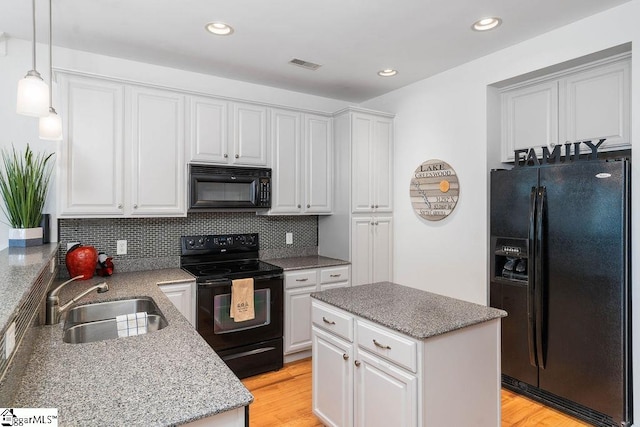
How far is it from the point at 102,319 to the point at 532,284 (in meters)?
2.84

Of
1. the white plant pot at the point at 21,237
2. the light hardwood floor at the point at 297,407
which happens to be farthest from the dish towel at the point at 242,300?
the white plant pot at the point at 21,237

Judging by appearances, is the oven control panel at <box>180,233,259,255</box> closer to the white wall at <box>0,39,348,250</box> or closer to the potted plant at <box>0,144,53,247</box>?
the white wall at <box>0,39,348,250</box>

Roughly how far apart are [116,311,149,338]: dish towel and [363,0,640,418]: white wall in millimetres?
2480

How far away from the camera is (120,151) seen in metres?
2.82

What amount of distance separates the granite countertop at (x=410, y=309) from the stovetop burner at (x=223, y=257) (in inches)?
39.2

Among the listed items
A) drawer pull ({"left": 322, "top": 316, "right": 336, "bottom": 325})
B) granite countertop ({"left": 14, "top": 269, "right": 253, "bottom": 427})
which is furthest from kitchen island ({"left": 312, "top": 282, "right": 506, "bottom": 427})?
granite countertop ({"left": 14, "top": 269, "right": 253, "bottom": 427})

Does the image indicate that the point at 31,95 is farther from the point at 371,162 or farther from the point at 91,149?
the point at 371,162

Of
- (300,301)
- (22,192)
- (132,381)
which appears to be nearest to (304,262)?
(300,301)

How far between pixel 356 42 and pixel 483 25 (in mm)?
874

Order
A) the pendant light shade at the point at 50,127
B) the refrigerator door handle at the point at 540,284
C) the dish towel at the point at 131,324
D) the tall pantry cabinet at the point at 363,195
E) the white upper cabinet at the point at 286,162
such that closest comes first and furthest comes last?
the pendant light shade at the point at 50,127
the dish towel at the point at 131,324
the refrigerator door handle at the point at 540,284
the white upper cabinet at the point at 286,162
the tall pantry cabinet at the point at 363,195

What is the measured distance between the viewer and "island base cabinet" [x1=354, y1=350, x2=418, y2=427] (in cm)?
169

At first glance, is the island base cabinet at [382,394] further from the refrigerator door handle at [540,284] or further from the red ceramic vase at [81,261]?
the red ceramic vase at [81,261]

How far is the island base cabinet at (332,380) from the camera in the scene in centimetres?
204

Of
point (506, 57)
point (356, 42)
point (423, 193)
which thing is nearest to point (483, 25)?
point (506, 57)
